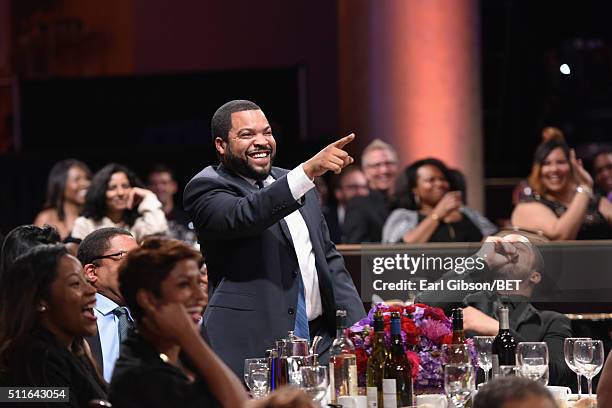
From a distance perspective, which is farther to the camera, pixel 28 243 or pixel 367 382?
pixel 28 243

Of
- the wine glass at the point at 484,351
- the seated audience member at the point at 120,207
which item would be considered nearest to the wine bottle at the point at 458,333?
the wine glass at the point at 484,351

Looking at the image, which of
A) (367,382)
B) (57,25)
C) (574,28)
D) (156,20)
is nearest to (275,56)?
(156,20)

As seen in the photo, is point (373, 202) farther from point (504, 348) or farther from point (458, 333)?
point (458, 333)

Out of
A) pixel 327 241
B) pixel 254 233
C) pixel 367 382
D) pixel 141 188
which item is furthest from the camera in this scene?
pixel 141 188

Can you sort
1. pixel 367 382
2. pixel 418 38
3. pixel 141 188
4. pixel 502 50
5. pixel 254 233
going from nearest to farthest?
pixel 367 382 → pixel 254 233 → pixel 141 188 → pixel 418 38 → pixel 502 50

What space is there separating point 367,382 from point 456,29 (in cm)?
547

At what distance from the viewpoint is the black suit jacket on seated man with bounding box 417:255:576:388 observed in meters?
4.56

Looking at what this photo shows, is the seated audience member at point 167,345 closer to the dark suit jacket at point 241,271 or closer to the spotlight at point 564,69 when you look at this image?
the dark suit jacket at point 241,271

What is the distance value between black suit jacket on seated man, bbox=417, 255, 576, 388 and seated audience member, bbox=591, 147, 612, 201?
10.0 feet

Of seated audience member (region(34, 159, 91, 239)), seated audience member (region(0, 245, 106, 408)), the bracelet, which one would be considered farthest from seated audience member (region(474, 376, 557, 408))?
seated audience member (region(34, 159, 91, 239))

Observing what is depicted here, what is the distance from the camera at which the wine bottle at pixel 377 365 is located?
3.53 metres

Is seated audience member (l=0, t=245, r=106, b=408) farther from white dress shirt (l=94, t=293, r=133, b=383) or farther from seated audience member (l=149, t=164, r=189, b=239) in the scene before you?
seated audience member (l=149, t=164, r=189, b=239)

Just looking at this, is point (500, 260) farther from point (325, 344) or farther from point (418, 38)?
point (418, 38)

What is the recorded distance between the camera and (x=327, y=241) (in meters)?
4.55
